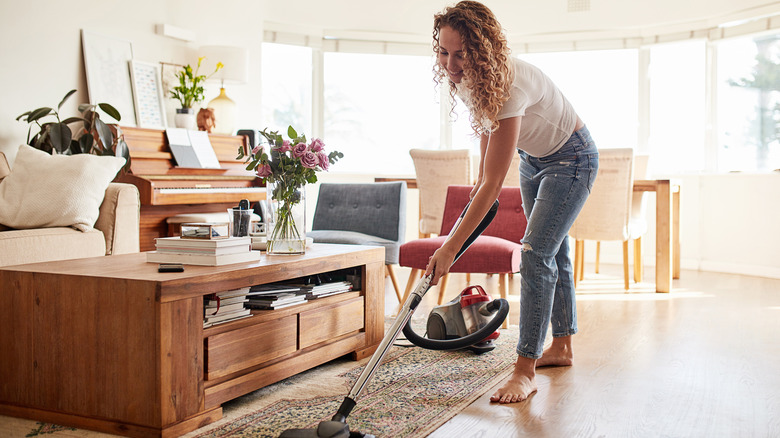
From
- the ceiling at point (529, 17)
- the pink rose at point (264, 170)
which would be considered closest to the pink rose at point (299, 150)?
the pink rose at point (264, 170)

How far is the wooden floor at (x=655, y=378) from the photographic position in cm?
185

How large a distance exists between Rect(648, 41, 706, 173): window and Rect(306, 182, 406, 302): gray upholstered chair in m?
2.99

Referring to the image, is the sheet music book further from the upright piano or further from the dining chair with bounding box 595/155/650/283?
the dining chair with bounding box 595/155/650/283

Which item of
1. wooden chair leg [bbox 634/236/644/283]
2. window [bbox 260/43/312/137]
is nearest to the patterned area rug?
wooden chair leg [bbox 634/236/644/283]

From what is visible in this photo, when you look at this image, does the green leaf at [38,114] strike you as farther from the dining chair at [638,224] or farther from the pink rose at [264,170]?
the dining chair at [638,224]

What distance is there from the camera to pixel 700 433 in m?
1.80

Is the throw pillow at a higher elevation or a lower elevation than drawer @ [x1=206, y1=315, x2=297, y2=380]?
higher

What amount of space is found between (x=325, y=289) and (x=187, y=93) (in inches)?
115

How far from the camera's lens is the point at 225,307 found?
6.40 ft

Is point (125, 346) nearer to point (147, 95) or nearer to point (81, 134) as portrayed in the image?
point (81, 134)

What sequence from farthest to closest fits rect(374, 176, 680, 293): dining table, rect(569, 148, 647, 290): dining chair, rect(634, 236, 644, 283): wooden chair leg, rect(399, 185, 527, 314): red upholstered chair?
rect(634, 236, 644, 283): wooden chair leg, rect(374, 176, 680, 293): dining table, rect(569, 148, 647, 290): dining chair, rect(399, 185, 527, 314): red upholstered chair

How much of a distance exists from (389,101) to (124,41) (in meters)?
2.76

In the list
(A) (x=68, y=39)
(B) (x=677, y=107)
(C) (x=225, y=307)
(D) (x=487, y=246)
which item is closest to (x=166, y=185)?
(A) (x=68, y=39)

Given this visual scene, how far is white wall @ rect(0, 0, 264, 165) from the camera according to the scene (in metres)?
4.01
